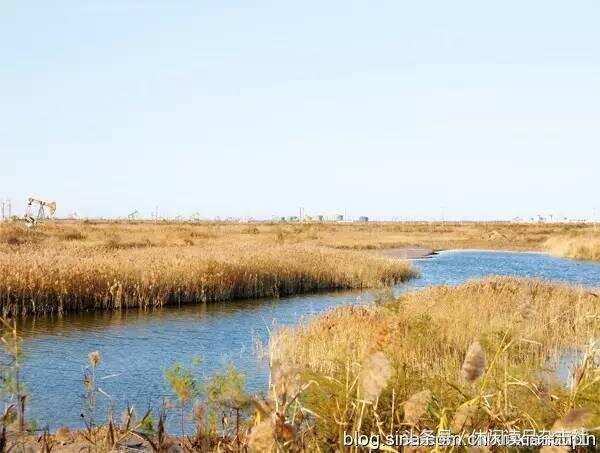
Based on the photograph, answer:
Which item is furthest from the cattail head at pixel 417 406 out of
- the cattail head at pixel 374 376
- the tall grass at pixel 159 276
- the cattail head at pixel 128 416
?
the tall grass at pixel 159 276

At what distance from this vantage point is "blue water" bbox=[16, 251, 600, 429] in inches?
382

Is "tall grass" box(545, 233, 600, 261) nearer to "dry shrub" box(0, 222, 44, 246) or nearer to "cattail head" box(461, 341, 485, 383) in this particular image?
"dry shrub" box(0, 222, 44, 246)

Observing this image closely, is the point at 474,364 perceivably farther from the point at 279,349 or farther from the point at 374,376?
the point at 279,349

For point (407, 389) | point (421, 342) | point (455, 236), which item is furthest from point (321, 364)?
point (455, 236)

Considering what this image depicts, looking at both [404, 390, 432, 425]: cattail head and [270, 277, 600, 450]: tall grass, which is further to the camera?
[270, 277, 600, 450]: tall grass

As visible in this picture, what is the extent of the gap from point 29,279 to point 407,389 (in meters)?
15.6

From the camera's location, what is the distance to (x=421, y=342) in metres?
10.6

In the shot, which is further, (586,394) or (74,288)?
(74,288)

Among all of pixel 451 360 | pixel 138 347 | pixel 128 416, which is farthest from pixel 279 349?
pixel 138 347

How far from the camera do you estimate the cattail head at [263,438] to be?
2096mm

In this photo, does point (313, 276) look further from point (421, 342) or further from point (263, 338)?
point (421, 342)

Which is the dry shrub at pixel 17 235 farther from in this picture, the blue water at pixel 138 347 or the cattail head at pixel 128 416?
the cattail head at pixel 128 416

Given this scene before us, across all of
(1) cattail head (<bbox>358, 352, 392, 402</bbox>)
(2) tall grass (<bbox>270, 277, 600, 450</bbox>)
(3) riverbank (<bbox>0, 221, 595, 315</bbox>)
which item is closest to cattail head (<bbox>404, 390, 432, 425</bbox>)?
(2) tall grass (<bbox>270, 277, 600, 450</bbox>)

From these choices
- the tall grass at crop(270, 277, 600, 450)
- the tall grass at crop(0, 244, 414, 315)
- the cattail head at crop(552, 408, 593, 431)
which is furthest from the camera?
the tall grass at crop(0, 244, 414, 315)
